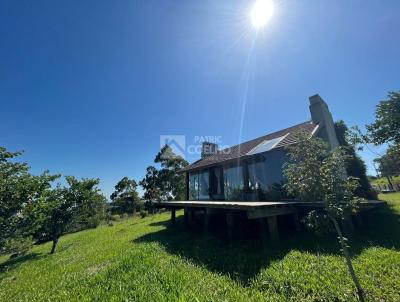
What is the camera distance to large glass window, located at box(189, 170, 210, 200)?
1708 cm

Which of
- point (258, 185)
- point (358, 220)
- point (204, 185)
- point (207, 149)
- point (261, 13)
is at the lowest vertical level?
point (358, 220)

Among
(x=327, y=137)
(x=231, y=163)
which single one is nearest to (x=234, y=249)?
(x=231, y=163)

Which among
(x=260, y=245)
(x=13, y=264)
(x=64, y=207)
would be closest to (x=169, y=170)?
(x=64, y=207)

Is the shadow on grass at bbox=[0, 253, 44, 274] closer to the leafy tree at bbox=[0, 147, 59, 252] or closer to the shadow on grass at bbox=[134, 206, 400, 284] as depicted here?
the leafy tree at bbox=[0, 147, 59, 252]

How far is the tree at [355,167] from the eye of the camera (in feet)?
47.1

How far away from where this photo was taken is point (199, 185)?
17812 mm

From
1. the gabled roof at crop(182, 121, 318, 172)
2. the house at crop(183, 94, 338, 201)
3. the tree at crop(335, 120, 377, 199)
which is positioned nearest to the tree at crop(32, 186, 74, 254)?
the gabled roof at crop(182, 121, 318, 172)

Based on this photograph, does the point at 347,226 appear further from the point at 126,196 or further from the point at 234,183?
the point at 126,196

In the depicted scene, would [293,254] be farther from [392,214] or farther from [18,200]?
[18,200]

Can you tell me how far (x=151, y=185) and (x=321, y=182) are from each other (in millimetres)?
38357

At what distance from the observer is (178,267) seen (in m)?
6.52

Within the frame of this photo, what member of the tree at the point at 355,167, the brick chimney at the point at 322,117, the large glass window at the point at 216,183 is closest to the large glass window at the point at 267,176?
the large glass window at the point at 216,183

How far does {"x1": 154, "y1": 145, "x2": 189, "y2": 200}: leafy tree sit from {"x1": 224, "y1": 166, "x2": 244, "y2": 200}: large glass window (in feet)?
77.7

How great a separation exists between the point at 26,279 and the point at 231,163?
12121 millimetres
